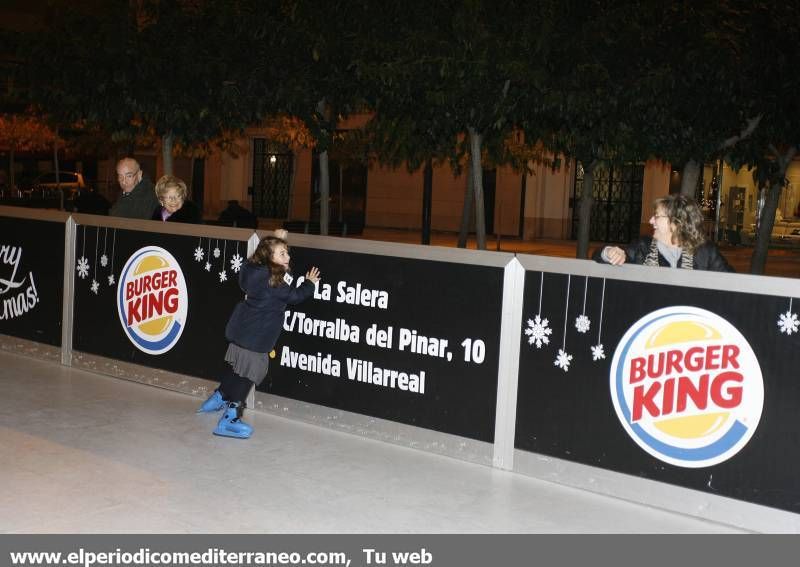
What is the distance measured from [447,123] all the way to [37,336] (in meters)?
7.05

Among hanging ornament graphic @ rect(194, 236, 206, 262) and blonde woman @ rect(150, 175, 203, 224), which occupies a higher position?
blonde woman @ rect(150, 175, 203, 224)

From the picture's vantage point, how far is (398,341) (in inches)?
279

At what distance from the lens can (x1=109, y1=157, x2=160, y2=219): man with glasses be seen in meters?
9.34

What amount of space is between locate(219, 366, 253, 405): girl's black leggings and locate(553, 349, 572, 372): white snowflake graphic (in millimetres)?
2305

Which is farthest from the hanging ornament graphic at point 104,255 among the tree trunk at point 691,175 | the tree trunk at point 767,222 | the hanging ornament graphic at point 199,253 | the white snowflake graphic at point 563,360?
the tree trunk at point 767,222

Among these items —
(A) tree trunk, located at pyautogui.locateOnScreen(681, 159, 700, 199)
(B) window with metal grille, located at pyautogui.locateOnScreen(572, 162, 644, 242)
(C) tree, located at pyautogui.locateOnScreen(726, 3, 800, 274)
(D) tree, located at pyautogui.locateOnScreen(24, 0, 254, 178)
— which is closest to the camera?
(C) tree, located at pyautogui.locateOnScreen(726, 3, 800, 274)

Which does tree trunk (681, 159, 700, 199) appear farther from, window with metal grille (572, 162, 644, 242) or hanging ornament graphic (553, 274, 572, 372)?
window with metal grille (572, 162, 644, 242)

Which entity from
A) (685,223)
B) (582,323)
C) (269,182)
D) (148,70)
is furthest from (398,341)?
(269,182)

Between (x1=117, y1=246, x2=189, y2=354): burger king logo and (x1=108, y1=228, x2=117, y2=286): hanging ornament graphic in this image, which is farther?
(x1=108, y1=228, x2=117, y2=286): hanging ornament graphic

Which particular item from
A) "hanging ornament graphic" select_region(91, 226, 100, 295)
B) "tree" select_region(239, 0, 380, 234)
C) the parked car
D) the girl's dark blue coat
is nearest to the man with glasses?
"hanging ornament graphic" select_region(91, 226, 100, 295)

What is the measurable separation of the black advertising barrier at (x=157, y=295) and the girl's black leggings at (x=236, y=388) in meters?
0.91

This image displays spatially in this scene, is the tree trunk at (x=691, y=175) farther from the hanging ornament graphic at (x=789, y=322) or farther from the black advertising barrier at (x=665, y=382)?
the hanging ornament graphic at (x=789, y=322)

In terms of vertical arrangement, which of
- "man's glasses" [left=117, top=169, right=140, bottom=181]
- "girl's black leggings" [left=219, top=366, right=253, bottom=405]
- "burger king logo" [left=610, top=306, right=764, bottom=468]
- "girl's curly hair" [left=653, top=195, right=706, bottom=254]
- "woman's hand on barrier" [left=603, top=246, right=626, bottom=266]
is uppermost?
"man's glasses" [left=117, top=169, right=140, bottom=181]
